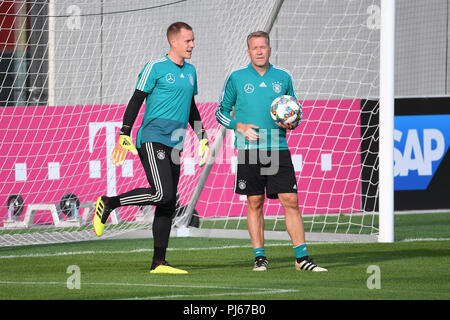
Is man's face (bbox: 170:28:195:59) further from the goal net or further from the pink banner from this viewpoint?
the pink banner

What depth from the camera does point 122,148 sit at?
8.48m

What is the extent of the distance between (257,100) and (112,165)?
6.62 metres

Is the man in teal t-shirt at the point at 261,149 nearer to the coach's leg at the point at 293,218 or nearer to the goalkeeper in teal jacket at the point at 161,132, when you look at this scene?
the coach's leg at the point at 293,218

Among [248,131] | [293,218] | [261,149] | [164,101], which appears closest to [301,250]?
[293,218]


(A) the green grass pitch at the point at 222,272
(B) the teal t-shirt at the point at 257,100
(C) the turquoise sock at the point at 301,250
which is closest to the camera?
(A) the green grass pitch at the point at 222,272

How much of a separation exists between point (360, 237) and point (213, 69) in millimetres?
4532

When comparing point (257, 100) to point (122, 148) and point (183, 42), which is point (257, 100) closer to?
point (183, 42)

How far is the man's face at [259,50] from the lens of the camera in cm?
846

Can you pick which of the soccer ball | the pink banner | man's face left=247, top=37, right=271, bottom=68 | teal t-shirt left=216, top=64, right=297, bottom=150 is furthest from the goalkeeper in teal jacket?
the pink banner

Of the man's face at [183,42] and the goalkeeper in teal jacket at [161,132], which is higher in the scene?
the man's face at [183,42]

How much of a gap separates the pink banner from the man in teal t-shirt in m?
5.08

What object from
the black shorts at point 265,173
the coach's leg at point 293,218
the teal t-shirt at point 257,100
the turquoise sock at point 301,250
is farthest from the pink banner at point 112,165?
the turquoise sock at point 301,250

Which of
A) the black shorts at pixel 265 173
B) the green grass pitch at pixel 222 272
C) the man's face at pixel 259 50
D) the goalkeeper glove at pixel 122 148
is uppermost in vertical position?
the man's face at pixel 259 50

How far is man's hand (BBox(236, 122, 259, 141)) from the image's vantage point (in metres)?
8.34
